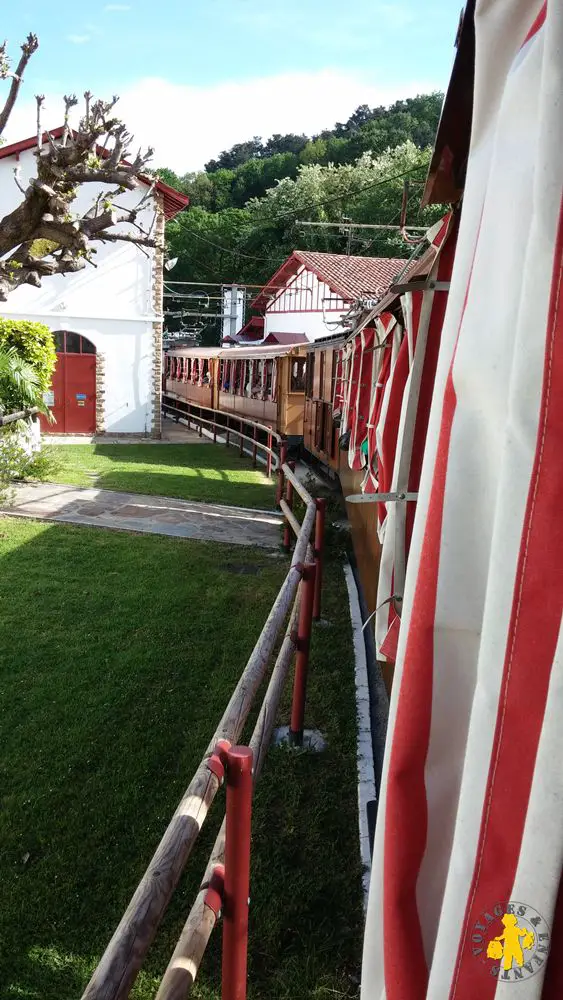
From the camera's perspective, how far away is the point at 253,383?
17750mm

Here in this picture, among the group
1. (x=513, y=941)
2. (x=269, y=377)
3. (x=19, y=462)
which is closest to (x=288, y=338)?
(x=269, y=377)

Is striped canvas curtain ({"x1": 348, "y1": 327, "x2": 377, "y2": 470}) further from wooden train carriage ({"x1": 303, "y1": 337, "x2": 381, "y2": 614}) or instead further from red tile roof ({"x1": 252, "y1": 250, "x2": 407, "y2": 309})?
red tile roof ({"x1": 252, "y1": 250, "x2": 407, "y2": 309})

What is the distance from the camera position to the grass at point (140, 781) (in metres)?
2.80

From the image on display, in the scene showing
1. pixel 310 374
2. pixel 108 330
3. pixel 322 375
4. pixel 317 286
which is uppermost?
pixel 317 286

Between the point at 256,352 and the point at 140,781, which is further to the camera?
the point at 256,352

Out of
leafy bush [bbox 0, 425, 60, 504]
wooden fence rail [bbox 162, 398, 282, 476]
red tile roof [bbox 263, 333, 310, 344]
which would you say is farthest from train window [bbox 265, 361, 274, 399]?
red tile roof [bbox 263, 333, 310, 344]

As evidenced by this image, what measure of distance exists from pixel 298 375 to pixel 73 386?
270 inches

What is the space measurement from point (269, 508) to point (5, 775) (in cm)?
733

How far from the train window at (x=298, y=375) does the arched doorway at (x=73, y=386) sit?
6.38m

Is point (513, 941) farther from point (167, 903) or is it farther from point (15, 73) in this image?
point (15, 73)

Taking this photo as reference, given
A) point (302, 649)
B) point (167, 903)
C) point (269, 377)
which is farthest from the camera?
point (269, 377)

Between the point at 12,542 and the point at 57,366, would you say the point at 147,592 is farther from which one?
the point at 57,366

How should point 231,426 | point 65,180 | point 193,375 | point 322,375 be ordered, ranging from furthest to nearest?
point 193,375 < point 231,426 < point 322,375 < point 65,180

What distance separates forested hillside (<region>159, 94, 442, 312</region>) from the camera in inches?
1569
